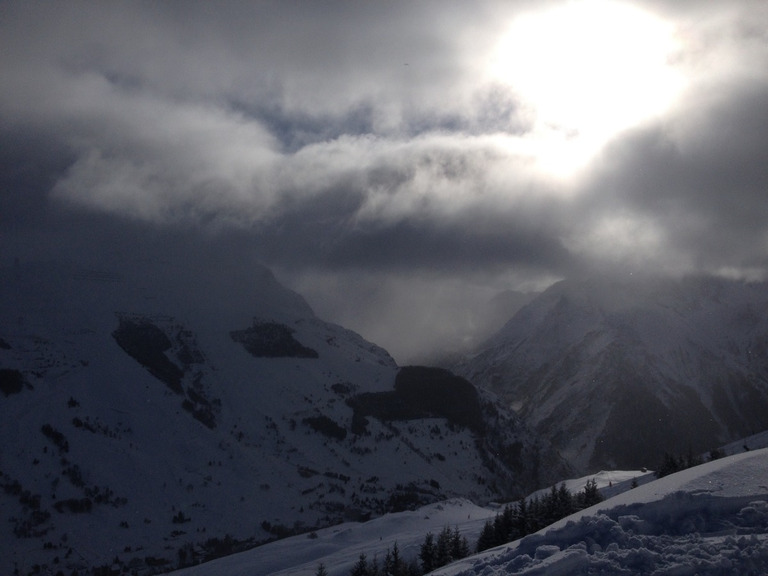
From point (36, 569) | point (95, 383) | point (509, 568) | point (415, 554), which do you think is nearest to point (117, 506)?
point (36, 569)

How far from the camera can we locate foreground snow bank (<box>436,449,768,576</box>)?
2869 centimetres

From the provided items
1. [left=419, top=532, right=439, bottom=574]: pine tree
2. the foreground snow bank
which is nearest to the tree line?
[left=419, top=532, right=439, bottom=574]: pine tree

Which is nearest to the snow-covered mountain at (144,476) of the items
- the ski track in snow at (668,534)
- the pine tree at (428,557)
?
the pine tree at (428,557)

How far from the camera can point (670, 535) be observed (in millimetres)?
31141

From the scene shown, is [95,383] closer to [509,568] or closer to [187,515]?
[187,515]

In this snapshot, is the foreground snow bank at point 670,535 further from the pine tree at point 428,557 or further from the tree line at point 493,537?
the tree line at point 493,537

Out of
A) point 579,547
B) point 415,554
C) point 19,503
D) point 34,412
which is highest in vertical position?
point 34,412

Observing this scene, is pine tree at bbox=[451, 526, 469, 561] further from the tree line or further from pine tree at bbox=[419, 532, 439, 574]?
pine tree at bbox=[419, 532, 439, 574]

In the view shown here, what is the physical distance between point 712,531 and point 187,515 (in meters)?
139

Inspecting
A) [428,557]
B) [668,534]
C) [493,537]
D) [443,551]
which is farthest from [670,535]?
[493,537]

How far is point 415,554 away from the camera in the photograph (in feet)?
245

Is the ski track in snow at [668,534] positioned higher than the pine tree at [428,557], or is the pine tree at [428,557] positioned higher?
the ski track in snow at [668,534]

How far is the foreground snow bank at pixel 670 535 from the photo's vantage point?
28.7 m

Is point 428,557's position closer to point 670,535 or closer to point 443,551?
point 443,551
